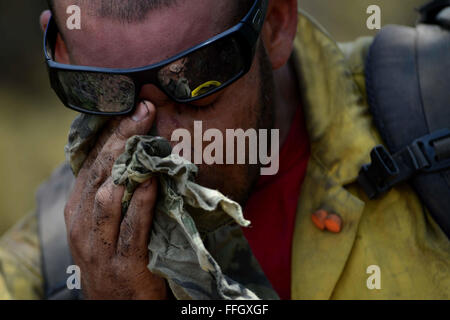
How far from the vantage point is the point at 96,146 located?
1.78 metres

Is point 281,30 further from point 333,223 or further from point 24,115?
point 24,115

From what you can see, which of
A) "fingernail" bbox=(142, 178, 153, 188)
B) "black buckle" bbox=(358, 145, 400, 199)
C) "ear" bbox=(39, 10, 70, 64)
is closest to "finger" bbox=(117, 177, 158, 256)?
"fingernail" bbox=(142, 178, 153, 188)

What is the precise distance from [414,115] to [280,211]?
555 mm

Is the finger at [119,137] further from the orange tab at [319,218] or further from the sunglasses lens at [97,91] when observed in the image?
the orange tab at [319,218]

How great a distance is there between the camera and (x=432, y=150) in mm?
1771

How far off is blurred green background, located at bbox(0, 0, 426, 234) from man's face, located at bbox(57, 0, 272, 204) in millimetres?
2985

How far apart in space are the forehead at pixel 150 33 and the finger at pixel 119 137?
0.42 ft

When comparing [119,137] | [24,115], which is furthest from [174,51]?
[24,115]

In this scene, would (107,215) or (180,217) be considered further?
(107,215)

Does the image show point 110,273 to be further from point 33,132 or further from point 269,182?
point 33,132

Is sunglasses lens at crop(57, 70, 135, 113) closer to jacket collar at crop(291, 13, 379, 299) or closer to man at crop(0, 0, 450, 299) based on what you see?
man at crop(0, 0, 450, 299)

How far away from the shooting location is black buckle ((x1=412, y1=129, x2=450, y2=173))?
1.77 meters
